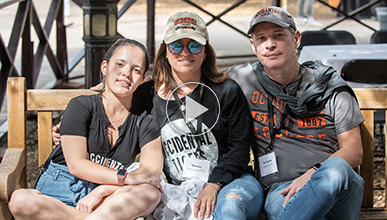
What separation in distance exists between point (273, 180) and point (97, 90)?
120 cm

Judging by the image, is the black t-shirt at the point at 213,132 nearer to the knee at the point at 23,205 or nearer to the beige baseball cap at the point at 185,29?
the beige baseball cap at the point at 185,29

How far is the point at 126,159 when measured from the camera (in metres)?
2.38

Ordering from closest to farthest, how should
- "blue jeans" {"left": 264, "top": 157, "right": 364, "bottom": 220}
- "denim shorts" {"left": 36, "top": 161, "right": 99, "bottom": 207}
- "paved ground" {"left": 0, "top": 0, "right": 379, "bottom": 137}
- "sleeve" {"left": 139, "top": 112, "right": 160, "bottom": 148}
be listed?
"blue jeans" {"left": 264, "top": 157, "right": 364, "bottom": 220}
"denim shorts" {"left": 36, "top": 161, "right": 99, "bottom": 207}
"sleeve" {"left": 139, "top": 112, "right": 160, "bottom": 148}
"paved ground" {"left": 0, "top": 0, "right": 379, "bottom": 137}

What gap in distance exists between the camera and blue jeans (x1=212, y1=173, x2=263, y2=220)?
2146 mm

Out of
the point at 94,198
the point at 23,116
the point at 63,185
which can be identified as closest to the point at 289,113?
the point at 94,198

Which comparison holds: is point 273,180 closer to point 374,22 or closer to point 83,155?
point 83,155

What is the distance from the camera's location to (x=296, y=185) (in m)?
2.27

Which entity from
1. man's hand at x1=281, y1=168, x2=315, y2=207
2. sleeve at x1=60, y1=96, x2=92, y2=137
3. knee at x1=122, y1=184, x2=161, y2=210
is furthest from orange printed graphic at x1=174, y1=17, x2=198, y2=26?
man's hand at x1=281, y1=168, x2=315, y2=207

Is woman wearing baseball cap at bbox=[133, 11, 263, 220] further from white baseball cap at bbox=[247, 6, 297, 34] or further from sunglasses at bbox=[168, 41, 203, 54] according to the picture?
white baseball cap at bbox=[247, 6, 297, 34]

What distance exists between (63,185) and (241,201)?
0.98 m

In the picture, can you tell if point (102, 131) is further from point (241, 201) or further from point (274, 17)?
point (274, 17)

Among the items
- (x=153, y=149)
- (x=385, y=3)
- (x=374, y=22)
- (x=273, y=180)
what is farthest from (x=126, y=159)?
(x=374, y=22)

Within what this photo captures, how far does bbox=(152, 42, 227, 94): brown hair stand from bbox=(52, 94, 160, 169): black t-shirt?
259mm
